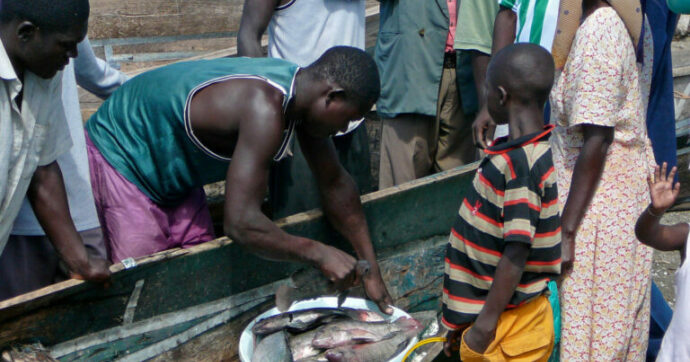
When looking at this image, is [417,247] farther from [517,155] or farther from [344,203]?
[517,155]

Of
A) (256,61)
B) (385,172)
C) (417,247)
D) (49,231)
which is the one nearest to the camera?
(49,231)

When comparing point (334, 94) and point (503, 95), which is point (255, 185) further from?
point (503, 95)

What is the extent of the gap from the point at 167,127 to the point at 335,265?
85 centimetres

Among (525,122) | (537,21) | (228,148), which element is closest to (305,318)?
(228,148)

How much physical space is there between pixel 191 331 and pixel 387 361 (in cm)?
77

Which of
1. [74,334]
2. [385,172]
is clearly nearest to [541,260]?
[74,334]

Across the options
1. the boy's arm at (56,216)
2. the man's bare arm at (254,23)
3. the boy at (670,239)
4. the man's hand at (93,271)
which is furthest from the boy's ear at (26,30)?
the boy at (670,239)

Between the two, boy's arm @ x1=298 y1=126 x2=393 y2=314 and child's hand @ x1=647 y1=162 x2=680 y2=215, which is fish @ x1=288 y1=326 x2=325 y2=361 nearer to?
boy's arm @ x1=298 y1=126 x2=393 y2=314

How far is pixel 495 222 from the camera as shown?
240cm

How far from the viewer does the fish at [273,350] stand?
103 inches

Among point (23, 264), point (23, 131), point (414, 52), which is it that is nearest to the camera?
point (23, 131)

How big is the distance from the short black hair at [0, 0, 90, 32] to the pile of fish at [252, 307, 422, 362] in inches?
51.2

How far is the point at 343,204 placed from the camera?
3.07m

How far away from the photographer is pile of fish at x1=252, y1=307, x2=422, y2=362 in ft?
8.69
